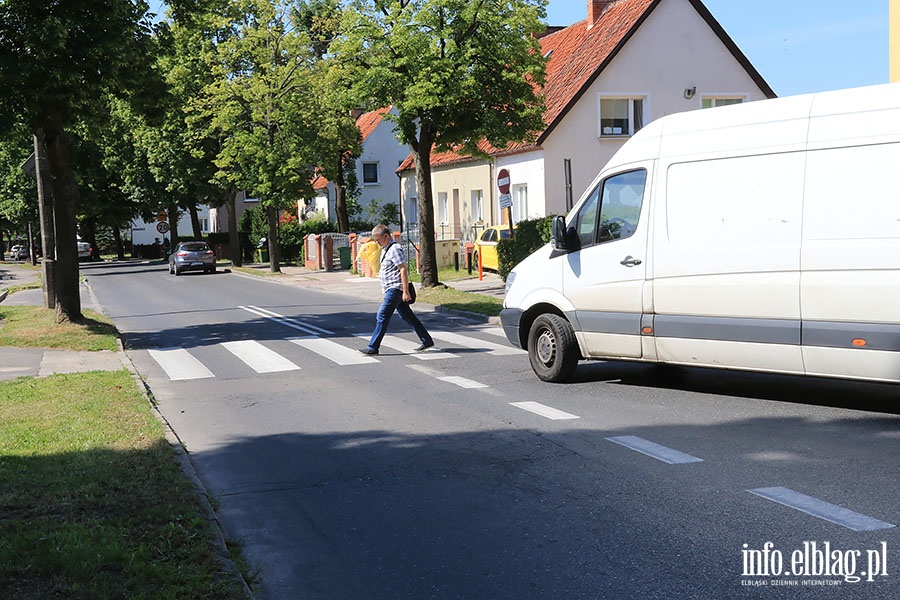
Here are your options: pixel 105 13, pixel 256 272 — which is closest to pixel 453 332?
pixel 105 13

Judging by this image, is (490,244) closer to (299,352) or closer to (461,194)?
(461,194)

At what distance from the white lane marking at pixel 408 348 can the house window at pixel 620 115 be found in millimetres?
19898

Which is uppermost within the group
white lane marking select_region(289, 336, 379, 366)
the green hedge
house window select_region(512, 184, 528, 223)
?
house window select_region(512, 184, 528, 223)

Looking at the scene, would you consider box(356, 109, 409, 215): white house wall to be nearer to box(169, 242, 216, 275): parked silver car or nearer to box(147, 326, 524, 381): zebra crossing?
box(169, 242, 216, 275): parked silver car

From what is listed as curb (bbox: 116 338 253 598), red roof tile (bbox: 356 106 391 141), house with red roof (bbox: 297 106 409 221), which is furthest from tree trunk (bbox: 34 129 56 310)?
house with red roof (bbox: 297 106 409 221)

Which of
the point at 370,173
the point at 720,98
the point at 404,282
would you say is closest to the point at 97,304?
the point at 404,282

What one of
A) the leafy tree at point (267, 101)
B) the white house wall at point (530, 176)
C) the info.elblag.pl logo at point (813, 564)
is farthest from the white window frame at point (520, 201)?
the info.elblag.pl logo at point (813, 564)

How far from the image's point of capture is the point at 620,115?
3416 centimetres

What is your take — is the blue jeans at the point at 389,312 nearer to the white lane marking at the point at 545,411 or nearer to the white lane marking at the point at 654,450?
the white lane marking at the point at 545,411

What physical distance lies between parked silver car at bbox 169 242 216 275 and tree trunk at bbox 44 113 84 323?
27.9 metres

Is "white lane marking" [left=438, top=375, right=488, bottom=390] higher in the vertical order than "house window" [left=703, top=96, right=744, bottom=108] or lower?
lower

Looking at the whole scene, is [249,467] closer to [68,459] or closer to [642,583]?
[68,459]

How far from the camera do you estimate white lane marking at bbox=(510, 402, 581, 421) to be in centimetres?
873

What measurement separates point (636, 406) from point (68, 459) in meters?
5.04
